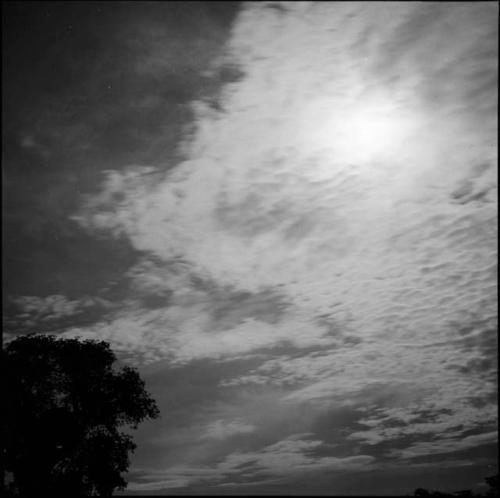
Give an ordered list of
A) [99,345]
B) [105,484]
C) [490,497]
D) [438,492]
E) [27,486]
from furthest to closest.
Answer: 1. [490,497]
2. [438,492]
3. [99,345]
4. [105,484]
5. [27,486]

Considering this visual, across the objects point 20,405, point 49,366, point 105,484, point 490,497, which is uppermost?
point 49,366

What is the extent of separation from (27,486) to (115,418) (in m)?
6.90

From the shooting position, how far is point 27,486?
26.7 m

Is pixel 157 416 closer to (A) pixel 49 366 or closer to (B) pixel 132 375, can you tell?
(B) pixel 132 375

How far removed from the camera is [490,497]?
48.0m

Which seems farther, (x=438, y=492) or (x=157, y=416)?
(x=438, y=492)

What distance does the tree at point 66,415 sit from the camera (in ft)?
89.7

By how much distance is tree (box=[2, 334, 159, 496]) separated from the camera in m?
27.3

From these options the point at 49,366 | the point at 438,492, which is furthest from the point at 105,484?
the point at 438,492

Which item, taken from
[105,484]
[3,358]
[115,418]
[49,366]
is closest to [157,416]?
[115,418]

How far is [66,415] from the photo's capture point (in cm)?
2847

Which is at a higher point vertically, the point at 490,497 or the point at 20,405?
the point at 20,405

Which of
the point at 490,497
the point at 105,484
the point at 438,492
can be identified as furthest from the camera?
the point at 490,497

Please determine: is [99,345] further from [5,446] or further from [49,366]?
[5,446]
